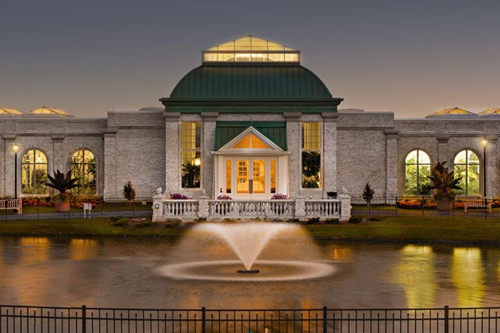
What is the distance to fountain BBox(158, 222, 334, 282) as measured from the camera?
74.6ft

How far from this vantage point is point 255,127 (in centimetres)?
4906

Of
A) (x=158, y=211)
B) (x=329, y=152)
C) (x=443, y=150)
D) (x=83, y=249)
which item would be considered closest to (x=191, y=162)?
(x=329, y=152)

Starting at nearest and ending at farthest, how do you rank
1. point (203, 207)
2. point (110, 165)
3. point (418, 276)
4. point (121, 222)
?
1. point (418, 276)
2. point (121, 222)
3. point (203, 207)
4. point (110, 165)

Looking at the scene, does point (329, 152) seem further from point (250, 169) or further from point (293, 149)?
point (250, 169)

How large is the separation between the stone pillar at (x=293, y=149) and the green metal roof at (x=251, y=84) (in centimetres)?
160

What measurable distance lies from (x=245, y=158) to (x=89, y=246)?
1848 centimetres

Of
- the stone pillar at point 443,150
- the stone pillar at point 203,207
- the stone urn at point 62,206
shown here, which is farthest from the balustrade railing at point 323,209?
the stone pillar at point 443,150

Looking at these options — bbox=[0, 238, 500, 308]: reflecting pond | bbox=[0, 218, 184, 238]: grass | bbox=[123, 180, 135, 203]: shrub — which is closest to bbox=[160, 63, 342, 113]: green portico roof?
bbox=[123, 180, 135, 203]: shrub

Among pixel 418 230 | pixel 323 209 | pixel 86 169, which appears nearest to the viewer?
pixel 418 230

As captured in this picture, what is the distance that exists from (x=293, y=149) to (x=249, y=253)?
21973mm

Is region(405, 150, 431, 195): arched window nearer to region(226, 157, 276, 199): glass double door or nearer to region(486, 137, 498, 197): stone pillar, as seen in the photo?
region(486, 137, 498, 197): stone pillar

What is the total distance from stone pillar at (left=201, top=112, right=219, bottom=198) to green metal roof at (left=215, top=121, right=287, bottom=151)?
2.00 ft

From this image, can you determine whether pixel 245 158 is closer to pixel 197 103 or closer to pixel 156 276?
pixel 197 103

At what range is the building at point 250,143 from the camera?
4841 cm
